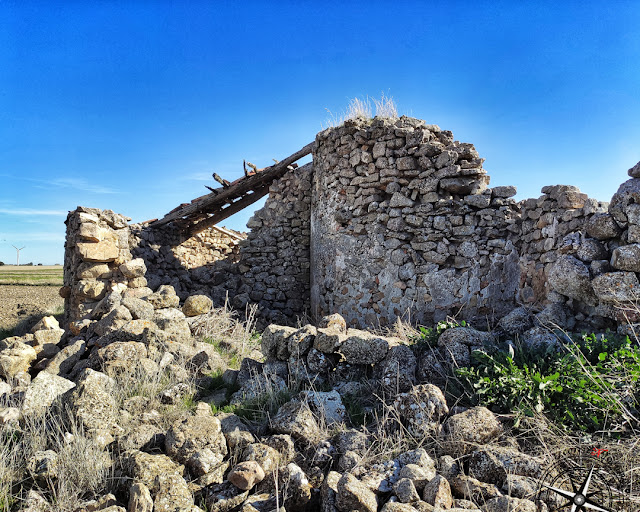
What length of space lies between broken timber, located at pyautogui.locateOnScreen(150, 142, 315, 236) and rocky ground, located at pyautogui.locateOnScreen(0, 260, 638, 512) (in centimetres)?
502

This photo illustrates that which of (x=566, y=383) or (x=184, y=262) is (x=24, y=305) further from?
(x=566, y=383)

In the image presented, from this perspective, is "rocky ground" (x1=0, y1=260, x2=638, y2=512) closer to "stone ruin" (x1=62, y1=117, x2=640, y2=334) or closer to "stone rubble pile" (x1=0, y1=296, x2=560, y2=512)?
"stone rubble pile" (x1=0, y1=296, x2=560, y2=512)

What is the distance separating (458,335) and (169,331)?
3095 millimetres

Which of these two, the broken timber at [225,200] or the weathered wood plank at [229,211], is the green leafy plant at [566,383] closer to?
the broken timber at [225,200]

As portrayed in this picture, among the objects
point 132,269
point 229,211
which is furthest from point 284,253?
point 132,269

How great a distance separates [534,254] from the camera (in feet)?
18.1

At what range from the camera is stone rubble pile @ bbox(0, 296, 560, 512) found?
262 centimetres

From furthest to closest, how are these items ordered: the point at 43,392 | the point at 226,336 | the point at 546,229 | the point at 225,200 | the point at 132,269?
1. the point at 225,200
2. the point at 132,269
3. the point at 226,336
4. the point at 546,229
5. the point at 43,392

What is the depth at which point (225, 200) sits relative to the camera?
384 inches

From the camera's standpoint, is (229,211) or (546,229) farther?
(229,211)

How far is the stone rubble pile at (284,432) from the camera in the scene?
103 inches

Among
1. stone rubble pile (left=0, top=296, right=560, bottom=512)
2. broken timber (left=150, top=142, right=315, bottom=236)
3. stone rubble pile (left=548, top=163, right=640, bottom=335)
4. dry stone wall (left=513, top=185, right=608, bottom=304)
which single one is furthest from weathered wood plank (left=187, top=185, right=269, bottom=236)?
Answer: stone rubble pile (left=548, top=163, right=640, bottom=335)

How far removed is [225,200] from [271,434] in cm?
704

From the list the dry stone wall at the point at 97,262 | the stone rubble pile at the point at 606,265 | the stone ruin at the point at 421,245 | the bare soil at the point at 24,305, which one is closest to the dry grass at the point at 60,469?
the stone ruin at the point at 421,245
